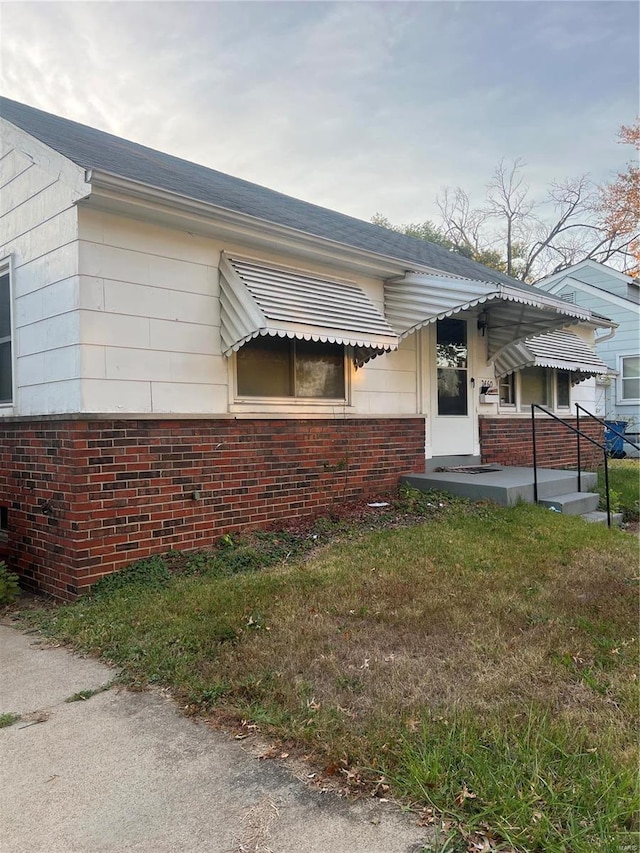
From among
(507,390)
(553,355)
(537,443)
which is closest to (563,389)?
(553,355)

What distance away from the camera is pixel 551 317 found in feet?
29.0

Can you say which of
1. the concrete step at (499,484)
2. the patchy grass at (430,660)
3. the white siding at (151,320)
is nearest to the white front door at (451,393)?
the concrete step at (499,484)

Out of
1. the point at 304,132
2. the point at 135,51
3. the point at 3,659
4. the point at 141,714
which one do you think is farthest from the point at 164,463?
the point at 304,132

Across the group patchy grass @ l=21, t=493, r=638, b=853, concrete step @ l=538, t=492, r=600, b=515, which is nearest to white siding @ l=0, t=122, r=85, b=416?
patchy grass @ l=21, t=493, r=638, b=853

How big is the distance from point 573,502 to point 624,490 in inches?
92.0

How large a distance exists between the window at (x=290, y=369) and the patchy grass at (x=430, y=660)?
177 centimetres

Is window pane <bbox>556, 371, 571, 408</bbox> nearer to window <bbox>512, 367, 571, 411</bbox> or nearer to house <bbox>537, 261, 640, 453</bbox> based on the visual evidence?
window <bbox>512, 367, 571, 411</bbox>

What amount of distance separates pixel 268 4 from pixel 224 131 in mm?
3040

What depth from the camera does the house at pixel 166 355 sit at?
478 centimetres

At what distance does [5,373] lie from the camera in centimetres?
588

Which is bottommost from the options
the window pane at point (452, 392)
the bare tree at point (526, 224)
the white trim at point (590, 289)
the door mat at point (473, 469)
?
the door mat at point (473, 469)

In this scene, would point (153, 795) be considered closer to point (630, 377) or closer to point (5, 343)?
point (5, 343)

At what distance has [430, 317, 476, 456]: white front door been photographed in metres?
8.69

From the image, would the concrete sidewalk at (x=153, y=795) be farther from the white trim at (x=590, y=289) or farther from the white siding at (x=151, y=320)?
the white trim at (x=590, y=289)
